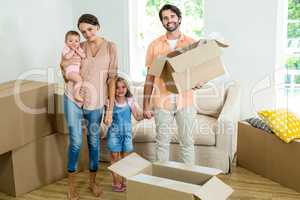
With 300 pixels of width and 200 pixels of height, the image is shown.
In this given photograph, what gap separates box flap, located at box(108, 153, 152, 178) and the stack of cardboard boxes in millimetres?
829

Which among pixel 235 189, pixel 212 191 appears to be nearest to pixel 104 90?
pixel 212 191

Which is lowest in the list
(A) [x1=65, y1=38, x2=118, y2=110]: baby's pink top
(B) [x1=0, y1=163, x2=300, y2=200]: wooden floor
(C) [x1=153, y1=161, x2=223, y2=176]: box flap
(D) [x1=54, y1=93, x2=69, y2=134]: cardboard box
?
(B) [x1=0, y1=163, x2=300, y2=200]: wooden floor

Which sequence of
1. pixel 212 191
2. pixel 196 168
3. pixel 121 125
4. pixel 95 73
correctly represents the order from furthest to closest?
pixel 121 125 → pixel 95 73 → pixel 196 168 → pixel 212 191

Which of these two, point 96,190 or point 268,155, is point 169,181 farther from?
point 268,155

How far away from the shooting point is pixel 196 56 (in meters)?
2.69

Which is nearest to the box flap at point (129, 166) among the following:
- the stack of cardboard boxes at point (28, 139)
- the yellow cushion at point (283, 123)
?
the stack of cardboard boxes at point (28, 139)

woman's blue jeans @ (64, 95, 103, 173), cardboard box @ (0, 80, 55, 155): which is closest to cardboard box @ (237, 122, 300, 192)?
woman's blue jeans @ (64, 95, 103, 173)

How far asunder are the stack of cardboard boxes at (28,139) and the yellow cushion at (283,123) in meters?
1.59

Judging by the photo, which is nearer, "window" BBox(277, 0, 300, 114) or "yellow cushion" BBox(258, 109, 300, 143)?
"yellow cushion" BBox(258, 109, 300, 143)

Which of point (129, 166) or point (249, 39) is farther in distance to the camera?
point (249, 39)

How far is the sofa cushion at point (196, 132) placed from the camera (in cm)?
357

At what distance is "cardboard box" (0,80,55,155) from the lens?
9.93 ft

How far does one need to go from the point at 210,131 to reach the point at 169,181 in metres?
1.17

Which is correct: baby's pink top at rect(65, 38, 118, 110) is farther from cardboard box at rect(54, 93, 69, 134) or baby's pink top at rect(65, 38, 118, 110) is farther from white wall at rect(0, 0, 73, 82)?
white wall at rect(0, 0, 73, 82)
